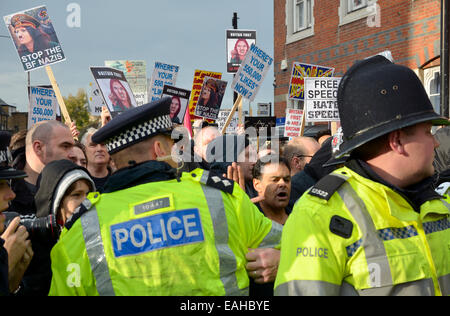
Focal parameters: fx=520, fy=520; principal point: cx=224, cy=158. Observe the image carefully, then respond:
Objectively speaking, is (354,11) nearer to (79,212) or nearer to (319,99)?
(319,99)

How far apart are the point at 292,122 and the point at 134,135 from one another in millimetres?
9018

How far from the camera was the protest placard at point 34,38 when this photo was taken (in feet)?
24.4

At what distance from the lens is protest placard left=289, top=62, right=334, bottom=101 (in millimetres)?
10125

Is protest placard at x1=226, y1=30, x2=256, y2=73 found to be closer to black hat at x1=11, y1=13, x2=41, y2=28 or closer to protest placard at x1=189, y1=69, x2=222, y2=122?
protest placard at x1=189, y1=69, x2=222, y2=122

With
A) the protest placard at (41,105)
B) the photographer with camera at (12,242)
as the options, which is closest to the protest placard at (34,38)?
the protest placard at (41,105)

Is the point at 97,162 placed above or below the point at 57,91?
below

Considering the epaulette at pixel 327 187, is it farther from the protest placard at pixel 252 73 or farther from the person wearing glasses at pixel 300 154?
the protest placard at pixel 252 73

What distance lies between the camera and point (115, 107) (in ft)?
22.6

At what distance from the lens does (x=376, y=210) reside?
6.30 feet

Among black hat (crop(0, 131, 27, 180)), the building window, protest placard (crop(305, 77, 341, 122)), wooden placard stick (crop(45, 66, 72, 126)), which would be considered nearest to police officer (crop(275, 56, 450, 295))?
black hat (crop(0, 131, 27, 180))

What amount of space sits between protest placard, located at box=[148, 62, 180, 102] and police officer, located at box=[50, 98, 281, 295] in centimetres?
744

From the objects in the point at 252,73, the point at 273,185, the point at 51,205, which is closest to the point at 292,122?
the point at 252,73

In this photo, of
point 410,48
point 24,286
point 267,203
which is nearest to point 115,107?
point 267,203

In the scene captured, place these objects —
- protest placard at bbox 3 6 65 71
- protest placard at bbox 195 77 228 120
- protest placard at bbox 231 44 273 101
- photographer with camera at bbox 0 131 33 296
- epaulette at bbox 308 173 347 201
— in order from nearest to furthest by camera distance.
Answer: epaulette at bbox 308 173 347 201 → photographer with camera at bbox 0 131 33 296 → protest placard at bbox 3 6 65 71 → protest placard at bbox 231 44 273 101 → protest placard at bbox 195 77 228 120
